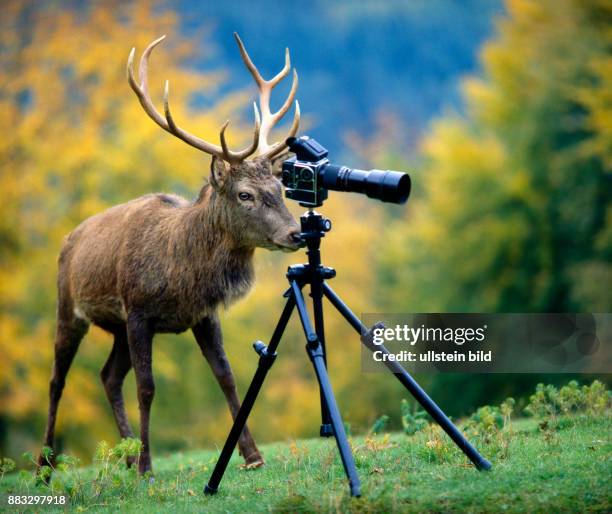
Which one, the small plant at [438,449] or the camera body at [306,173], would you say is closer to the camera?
the camera body at [306,173]

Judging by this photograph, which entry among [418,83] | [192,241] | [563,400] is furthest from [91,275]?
[418,83]

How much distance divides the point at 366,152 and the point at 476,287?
65.7 feet

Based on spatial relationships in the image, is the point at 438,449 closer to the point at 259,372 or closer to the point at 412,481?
the point at 412,481

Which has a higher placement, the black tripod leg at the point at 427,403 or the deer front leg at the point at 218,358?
the deer front leg at the point at 218,358

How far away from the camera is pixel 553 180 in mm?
21344

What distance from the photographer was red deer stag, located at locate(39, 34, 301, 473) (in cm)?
666

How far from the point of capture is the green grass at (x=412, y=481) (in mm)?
4824

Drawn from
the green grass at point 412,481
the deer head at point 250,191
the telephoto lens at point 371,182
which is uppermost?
the deer head at point 250,191

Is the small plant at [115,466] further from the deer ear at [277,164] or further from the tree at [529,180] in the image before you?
the tree at [529,180]

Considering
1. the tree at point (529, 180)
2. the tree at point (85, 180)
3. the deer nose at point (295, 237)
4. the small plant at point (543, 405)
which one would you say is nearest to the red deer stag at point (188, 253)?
the deer nose at point (295, 237)

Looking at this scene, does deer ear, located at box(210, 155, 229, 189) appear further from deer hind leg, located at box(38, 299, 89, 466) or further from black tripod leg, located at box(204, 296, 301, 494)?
deer hind leg, located at box(38, 299, 89, 466)

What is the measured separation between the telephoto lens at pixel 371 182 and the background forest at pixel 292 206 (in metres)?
9.75

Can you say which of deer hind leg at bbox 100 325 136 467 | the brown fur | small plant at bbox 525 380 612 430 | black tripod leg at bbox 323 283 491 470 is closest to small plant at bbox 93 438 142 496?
the brown fur

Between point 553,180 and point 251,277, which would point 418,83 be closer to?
point 553,180
